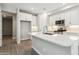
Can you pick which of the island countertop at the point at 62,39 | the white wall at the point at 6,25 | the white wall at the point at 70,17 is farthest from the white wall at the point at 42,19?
the white wall at the point at 6,25

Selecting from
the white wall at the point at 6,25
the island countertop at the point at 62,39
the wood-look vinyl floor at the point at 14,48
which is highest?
the white wall at the point at 6,25

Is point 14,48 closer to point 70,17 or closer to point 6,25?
point 6,25

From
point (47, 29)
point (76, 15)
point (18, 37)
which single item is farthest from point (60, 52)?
point (18, 37)

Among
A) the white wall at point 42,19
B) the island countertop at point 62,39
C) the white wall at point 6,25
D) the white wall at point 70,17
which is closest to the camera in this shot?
the island countertop at point 62,39

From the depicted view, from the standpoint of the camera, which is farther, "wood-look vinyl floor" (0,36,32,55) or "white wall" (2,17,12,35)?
"white wall" (2,17,12,35)

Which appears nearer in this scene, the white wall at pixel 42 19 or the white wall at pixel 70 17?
the white wall at pixel 42 19

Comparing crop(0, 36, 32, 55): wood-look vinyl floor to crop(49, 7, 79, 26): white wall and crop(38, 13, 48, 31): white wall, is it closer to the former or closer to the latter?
crop(38, 13, 48, 31): white wall

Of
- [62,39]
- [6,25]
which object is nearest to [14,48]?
[6,25]

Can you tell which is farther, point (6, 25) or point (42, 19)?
point (6, 25)

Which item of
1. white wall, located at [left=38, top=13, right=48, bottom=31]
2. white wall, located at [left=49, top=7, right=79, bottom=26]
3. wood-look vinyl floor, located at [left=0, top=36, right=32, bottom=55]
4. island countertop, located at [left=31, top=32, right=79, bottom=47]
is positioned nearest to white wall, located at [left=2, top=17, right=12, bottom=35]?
wood-look vinyl floor, located at [left=0, top=36, right=32, bottom=55]

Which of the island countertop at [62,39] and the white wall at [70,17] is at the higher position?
the white wall at [70,17]

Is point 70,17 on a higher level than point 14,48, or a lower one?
higher

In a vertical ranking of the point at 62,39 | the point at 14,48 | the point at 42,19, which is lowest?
the point at 14,48

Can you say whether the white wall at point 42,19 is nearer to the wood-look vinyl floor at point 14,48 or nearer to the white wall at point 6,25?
the wood-look vinyl floor at point 14,48
